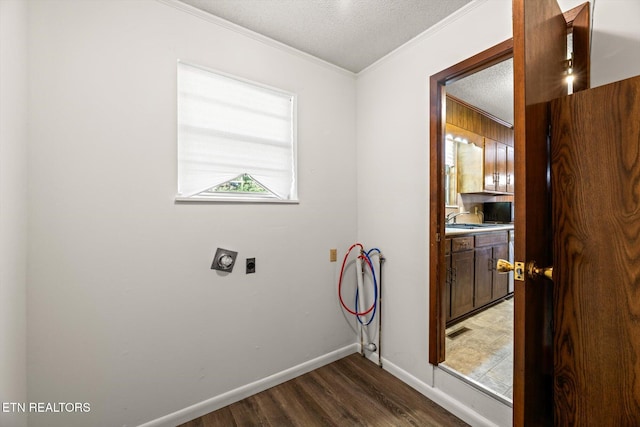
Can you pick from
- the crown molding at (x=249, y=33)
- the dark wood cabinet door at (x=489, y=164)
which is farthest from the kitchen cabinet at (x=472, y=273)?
the crown molding at (x=249, y=33)

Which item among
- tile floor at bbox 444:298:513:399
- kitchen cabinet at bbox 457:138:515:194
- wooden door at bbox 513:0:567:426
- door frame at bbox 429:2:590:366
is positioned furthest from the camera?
kitchen cabinet at bbox 457:138:515:194

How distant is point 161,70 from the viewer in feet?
5.08

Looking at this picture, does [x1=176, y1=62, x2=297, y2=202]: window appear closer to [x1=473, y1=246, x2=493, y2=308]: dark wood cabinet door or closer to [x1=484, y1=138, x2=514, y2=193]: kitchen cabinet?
[x1=473, y1=246, x2=493, y2=308]: dark wood cabinet door

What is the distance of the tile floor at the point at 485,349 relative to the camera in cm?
187

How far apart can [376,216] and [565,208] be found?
4.32 ft

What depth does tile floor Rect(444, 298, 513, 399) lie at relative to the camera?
6.15ft

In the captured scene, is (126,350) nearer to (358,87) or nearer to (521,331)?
(521,331)

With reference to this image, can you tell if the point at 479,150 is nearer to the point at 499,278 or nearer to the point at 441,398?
the point at 499,278

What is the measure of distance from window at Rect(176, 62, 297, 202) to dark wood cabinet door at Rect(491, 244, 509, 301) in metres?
2.58

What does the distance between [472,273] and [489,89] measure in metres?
1.91

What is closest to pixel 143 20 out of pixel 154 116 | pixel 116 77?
pixel 116 77

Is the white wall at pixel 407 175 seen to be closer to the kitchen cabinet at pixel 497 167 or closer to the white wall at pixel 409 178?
the white wall at pixel 409 178

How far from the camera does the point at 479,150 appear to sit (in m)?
3.48

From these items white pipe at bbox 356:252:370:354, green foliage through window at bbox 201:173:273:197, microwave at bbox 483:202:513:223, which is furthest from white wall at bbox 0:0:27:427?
microwave at bbox 483:202:513:223
